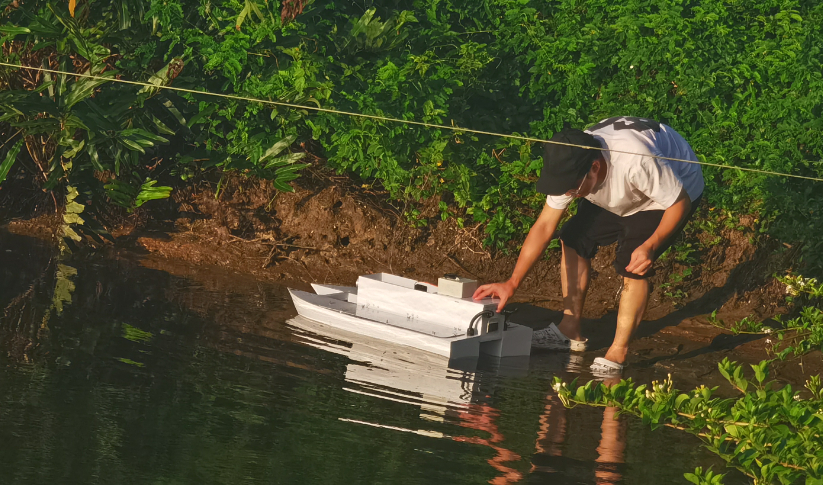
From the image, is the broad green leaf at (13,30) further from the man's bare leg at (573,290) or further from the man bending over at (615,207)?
the man's bare leg at (573,290)

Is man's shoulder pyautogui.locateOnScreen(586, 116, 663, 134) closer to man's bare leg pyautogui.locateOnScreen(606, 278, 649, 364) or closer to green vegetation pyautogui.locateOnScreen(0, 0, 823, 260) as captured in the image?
man's bare leg pyautogui.locateOnScreen(606, 278, 649, 364)

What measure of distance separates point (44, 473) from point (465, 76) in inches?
198

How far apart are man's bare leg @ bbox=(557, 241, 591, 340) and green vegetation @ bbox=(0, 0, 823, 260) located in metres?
1.06

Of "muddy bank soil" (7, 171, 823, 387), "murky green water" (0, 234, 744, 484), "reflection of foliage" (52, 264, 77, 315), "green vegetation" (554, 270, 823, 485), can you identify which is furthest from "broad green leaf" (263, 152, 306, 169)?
"green vegetation" (554, 270, 823, 485)

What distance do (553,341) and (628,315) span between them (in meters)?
0.62

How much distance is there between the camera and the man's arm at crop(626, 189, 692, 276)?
621 centimetres

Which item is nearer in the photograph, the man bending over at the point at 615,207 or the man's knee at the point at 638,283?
the man bending over at the point at 615,207

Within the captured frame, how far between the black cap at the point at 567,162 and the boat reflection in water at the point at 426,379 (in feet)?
3.94

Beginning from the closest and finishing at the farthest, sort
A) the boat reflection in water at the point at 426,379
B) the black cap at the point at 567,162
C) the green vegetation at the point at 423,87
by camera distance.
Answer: the boat reflection in water at the point at 426,379
the black cap at the point at 567,162
the green vegetation at the point at 423,87

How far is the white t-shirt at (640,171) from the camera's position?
20.2 ft

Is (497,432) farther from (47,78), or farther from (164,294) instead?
(47,78)

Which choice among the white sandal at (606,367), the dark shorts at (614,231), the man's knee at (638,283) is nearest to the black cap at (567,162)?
the dark shorts at (614,231)

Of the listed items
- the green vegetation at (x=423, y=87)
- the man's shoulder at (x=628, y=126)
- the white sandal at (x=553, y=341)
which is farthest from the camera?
the green vegetation at (x=423, y=87)

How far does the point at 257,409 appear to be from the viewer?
5.26 m
